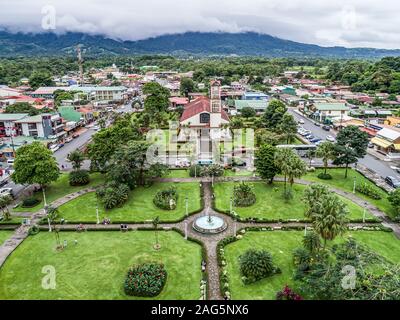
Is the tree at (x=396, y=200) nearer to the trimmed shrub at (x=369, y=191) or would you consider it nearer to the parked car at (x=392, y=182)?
the trimmed shrub at (x=369, y=191)

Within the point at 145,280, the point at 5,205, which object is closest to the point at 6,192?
the point at 5,205

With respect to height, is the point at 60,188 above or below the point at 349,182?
above

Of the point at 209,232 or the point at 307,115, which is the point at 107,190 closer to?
the point at 209,232

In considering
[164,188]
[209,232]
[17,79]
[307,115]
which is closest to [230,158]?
[164,188]

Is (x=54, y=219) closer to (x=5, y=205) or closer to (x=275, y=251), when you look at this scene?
(x=5, y=205)

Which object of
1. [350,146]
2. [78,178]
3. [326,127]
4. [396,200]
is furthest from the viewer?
[326,127]

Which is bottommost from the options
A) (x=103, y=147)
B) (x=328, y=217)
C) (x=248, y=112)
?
(x=328, y=217)
